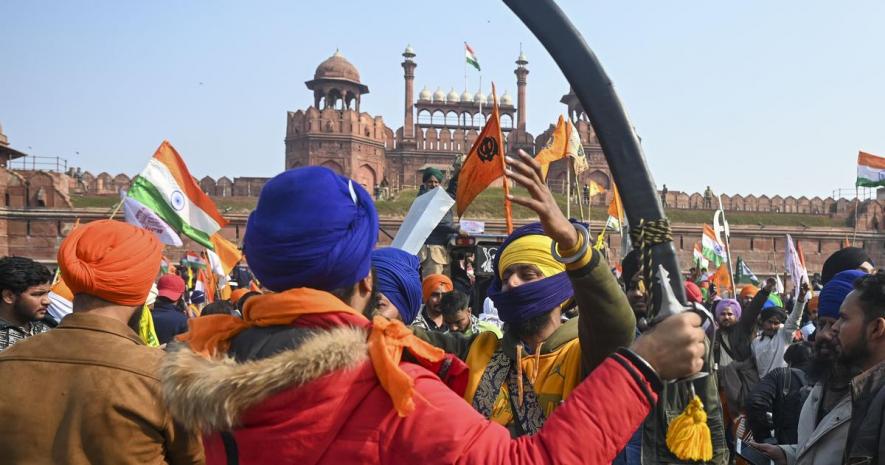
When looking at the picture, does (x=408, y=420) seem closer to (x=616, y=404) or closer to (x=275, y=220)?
(x=616, y=404)

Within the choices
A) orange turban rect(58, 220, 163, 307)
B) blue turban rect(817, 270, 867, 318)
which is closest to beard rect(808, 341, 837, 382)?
blue turban rect(817, 270, 867, 318)

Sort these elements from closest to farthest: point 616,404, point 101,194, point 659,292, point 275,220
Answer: point 616,404 < point 659,292 < point 275,220 < point 101,194

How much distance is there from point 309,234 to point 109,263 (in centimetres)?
104

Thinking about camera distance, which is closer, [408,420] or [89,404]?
[408,420]

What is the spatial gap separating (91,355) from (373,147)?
5117 cm

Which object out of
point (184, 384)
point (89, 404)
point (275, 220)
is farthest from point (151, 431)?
point (275, 220)

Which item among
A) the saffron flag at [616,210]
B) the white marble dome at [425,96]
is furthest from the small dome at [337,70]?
the saffron flag at [616,210]

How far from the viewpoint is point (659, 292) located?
57.7 inches

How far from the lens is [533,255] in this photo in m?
2.47

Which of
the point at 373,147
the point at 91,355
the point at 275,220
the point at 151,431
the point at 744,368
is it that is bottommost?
the point at 744,368

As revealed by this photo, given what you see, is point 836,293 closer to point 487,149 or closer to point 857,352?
point 857,352

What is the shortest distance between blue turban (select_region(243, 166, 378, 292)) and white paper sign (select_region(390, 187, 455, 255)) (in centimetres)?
340

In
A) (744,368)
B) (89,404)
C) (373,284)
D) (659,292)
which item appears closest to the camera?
(659,292)

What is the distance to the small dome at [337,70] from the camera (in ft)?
173
